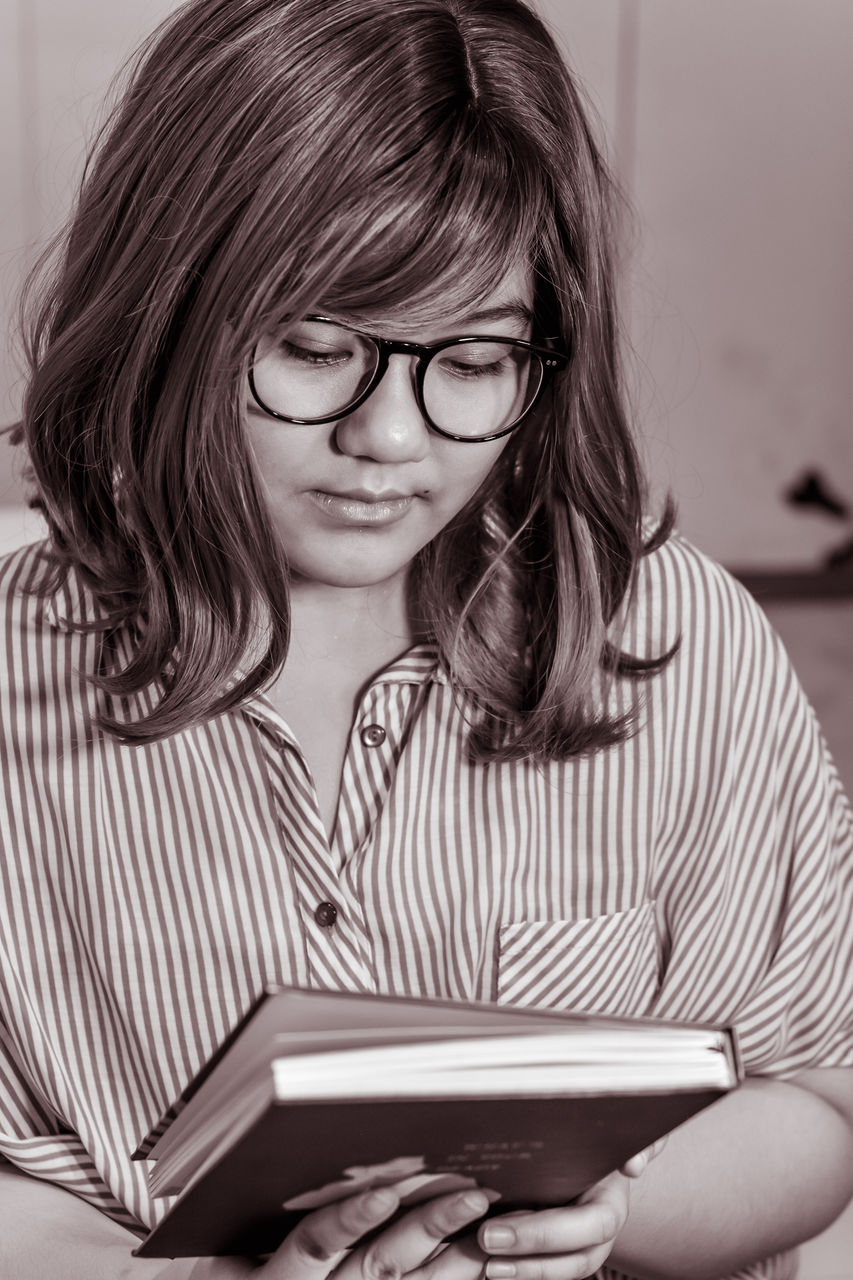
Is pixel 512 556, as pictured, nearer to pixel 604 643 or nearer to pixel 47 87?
pixel 604 643

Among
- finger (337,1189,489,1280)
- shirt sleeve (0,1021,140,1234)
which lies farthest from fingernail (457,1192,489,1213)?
shirt sleeve (0,1021,140,1234)

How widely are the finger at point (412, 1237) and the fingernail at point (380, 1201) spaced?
0.14ft

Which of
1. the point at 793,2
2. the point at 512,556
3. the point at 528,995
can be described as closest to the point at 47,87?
the point at 793,2

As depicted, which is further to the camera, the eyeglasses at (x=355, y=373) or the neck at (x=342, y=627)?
the neck at (x=342, y=627)

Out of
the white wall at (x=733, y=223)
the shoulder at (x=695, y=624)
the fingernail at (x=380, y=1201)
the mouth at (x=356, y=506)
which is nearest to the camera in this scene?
the fingernail at (x=380, y=1201)

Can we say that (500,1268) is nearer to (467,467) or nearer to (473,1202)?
(473,1202)

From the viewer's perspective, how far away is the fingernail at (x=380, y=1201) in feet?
2.46

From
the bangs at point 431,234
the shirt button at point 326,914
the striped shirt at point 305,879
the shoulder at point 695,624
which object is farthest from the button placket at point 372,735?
the bangs at point 431,234

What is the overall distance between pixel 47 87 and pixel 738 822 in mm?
2738

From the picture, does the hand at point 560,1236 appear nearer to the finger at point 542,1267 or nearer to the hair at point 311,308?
the finger at point 542,1267

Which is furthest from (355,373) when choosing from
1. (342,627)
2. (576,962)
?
(576,962)

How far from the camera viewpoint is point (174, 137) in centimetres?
92

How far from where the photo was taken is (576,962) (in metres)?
1.13

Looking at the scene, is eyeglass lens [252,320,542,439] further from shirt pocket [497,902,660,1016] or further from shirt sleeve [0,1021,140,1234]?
shirt sleeve [0,1021,140,1234]
